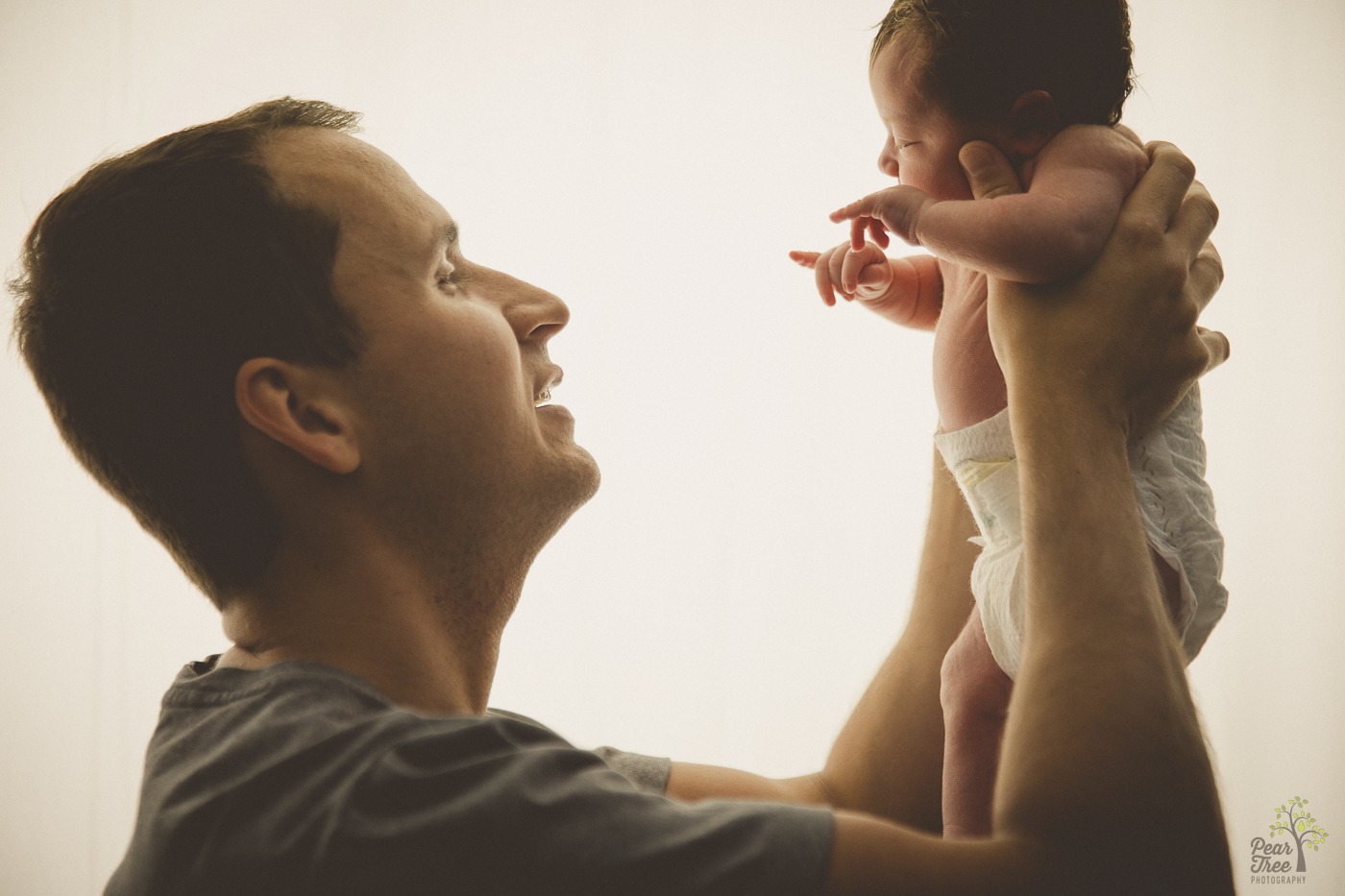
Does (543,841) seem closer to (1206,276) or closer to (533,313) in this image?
(533,313)

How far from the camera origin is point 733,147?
1.94 meters

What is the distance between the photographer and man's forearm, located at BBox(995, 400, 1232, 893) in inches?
24.7

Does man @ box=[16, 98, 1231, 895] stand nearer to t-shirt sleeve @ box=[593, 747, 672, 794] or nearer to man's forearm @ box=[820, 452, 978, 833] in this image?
t-shirt sleeve @ box=[593, 747, 672, 794]

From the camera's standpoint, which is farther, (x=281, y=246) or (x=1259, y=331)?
(x=1259, y=331)

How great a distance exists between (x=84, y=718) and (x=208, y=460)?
5.74ft

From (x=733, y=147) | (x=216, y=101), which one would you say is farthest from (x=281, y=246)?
(x=216, y=101)

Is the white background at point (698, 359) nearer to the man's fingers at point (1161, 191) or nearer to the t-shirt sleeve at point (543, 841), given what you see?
the man's fingers at point (1161, 191)

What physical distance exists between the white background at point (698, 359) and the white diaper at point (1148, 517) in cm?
99

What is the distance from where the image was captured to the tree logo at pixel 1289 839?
2.06 m

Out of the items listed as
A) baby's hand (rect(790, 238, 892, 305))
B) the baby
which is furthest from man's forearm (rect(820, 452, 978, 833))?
baby's hand (rect(790, 238, 892, 305))

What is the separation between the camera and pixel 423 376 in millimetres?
854

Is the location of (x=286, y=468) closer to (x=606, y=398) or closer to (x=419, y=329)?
(x=419, y=329)

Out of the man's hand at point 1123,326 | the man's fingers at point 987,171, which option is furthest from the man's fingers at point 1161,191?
the man's fingers at point 987,171

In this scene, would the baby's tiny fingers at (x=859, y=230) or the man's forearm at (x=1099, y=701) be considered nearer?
the man's forearm at (x=1099, y=701)
